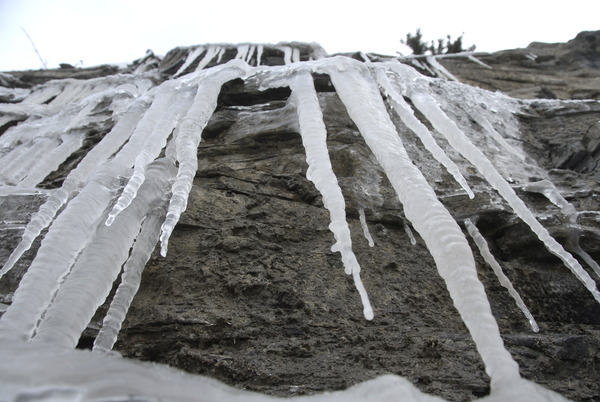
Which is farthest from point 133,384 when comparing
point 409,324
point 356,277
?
point 409,324

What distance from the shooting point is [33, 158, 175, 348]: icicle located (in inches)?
51.6

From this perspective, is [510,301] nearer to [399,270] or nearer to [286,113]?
[399,270]

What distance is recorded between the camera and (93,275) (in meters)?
1.48

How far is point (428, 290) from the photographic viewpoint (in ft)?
6.96

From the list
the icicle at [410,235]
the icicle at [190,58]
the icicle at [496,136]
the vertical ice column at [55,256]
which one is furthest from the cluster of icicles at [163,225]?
the icicle at [190,58]

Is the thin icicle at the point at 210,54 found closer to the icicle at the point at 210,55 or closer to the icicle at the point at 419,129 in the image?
the icicle at the point at 210,55

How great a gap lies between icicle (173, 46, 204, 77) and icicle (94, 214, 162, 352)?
3817 mm

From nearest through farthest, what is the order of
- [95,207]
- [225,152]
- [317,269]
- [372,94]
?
[95,207] → [317,269] → [372,94] → [225,152]

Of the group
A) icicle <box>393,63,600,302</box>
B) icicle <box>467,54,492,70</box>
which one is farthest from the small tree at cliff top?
icicle <box>393,63,600,302</box>

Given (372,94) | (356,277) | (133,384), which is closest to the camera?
(133,384)

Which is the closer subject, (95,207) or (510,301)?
(95,207)

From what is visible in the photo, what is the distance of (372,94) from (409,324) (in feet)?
4.01

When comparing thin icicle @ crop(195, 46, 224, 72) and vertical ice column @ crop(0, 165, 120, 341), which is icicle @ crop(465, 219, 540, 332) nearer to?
vertical ice column @ crop(0, 165, 120, 341)

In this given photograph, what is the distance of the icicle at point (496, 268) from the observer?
1.97 m
